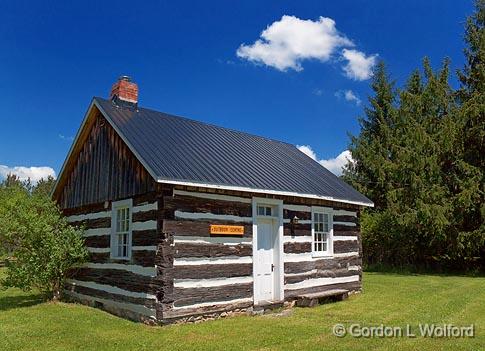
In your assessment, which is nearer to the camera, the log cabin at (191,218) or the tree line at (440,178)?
the log cabin at (191,218)

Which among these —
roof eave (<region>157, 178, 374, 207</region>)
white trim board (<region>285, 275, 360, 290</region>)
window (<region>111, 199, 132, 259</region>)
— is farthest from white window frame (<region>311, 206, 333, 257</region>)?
window (<region>111, 199, 132, 259</region>)

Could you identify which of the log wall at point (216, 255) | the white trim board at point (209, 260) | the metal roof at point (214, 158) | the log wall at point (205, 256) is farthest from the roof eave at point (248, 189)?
the white trim board at point (209, 260)

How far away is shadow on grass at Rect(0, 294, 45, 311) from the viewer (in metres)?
13.7

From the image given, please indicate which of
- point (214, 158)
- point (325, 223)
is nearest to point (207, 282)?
point (214, 158)

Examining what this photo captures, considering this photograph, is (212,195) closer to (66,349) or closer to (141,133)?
(141,133)

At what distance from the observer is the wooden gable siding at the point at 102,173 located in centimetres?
1174

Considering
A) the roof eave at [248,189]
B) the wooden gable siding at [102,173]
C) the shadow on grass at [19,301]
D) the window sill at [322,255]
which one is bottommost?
the shadow on grass at [19,301]

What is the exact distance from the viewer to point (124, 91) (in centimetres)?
1484

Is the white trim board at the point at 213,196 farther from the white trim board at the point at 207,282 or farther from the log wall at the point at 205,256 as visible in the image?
the white trim board at the point at 207,282

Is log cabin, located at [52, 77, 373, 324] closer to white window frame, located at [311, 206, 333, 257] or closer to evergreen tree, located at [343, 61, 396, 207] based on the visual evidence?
white window frame, located at [311, 206, 333, 257]

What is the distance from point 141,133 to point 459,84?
68.3 ft

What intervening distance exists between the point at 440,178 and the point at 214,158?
1557 cm

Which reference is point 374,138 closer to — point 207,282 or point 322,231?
point 322,231

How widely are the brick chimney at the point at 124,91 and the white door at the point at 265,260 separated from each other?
607cm
